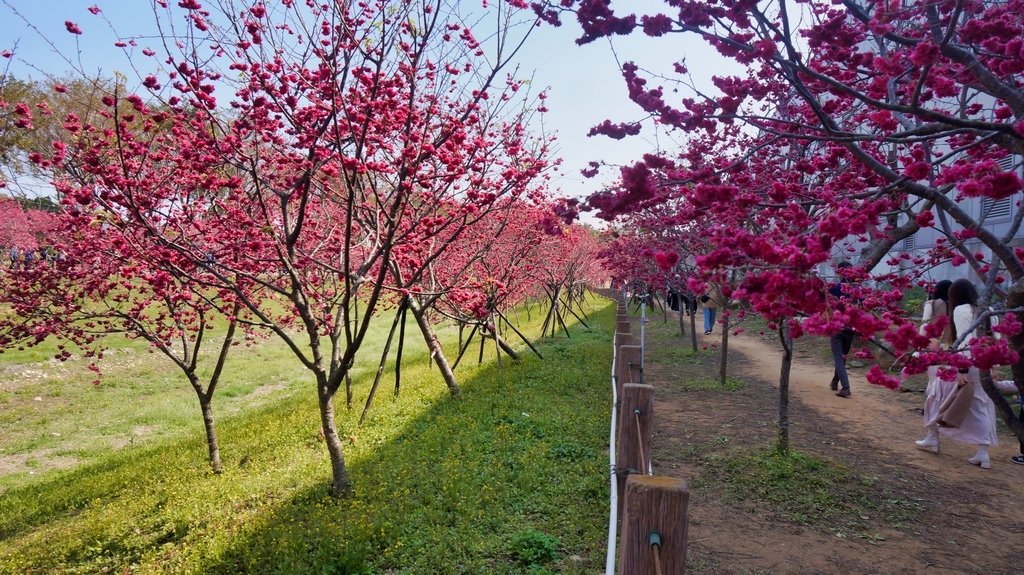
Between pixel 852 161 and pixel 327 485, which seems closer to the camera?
pixel 852 161

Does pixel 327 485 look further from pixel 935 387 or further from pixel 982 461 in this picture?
pixel 982 461

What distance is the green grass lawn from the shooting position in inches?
155

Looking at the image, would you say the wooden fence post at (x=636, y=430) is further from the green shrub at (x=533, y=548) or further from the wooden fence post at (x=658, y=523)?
the wooden fence post at (x=658, y=523)

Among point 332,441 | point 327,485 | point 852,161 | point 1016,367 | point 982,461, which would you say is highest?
point 852,161

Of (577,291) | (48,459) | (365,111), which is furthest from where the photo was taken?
(577,291)

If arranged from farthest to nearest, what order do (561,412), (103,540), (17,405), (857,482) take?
1. (17,405)
2. (561,412)
3. (857,482)
4. (103,540)

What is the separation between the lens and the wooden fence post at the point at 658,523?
1.77 metres

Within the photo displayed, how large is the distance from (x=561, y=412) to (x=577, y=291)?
769 inches

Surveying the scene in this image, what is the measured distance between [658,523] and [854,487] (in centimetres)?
413

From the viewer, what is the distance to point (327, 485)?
5.16 meters

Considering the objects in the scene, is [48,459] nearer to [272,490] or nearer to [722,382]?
[272,490]

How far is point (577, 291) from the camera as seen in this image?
26344mm

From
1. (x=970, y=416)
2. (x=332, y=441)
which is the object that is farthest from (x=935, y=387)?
Result: (x=332, y=441)

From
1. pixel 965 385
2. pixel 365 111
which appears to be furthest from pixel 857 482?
pixel 365 111
